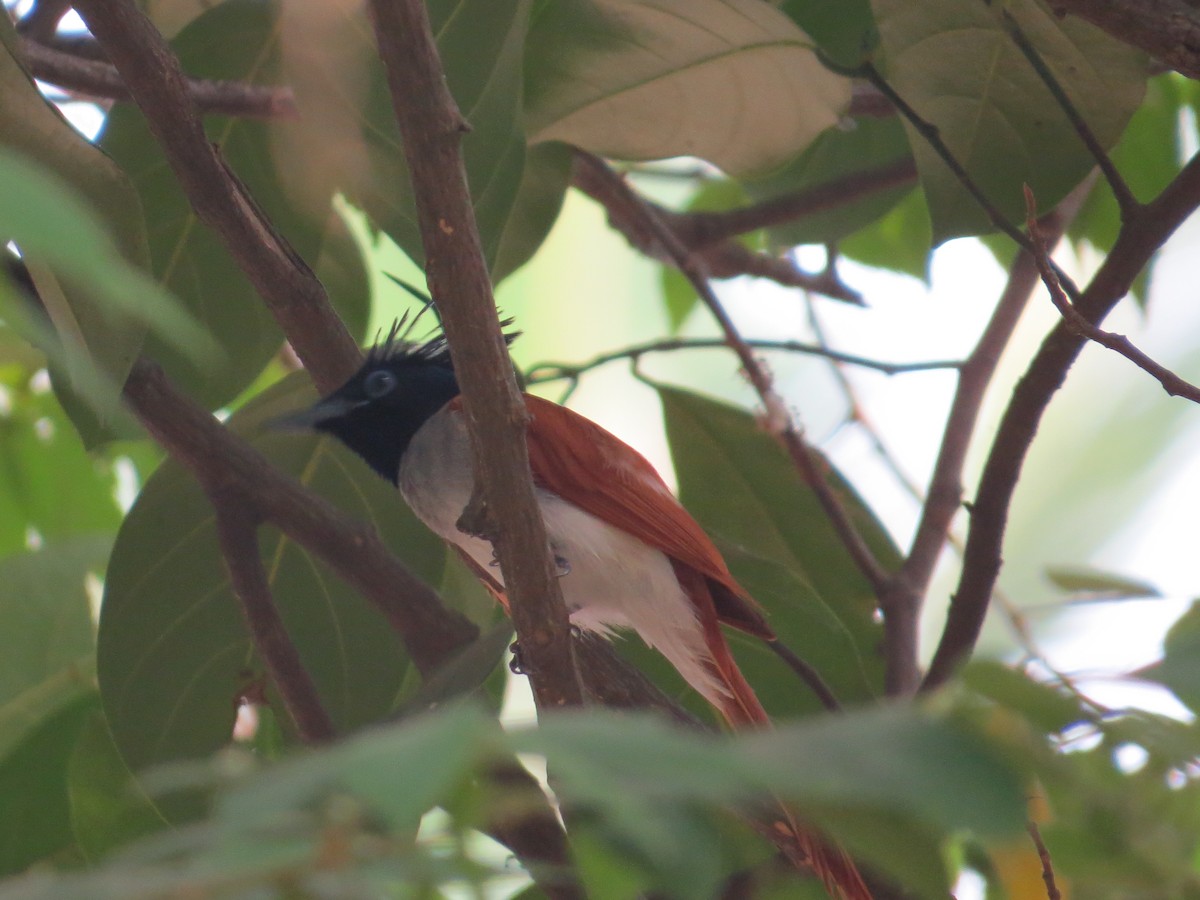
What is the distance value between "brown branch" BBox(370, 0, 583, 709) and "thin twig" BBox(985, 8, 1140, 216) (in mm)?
844

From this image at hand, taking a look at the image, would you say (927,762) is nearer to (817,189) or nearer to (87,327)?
(87,327)

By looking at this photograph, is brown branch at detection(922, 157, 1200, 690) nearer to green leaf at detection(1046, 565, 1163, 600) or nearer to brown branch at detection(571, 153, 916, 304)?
green leaf at detection(1046, 565, 1163, 600)

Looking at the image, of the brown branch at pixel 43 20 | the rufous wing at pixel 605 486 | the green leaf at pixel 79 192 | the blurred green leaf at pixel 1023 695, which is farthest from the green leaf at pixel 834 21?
the blurred green leaf at pixel 1023 695

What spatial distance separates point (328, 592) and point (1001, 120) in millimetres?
1343

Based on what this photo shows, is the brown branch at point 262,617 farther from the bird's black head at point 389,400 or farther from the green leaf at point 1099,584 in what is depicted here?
the green leaf at point 1099,584

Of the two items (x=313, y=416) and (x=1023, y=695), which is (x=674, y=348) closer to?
(x=313, y=416)

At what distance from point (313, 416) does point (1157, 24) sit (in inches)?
55.7

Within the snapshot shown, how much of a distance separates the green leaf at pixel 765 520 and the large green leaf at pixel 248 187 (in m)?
0.75

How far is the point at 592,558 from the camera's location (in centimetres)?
232

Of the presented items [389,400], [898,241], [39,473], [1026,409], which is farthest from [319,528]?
[898,241]

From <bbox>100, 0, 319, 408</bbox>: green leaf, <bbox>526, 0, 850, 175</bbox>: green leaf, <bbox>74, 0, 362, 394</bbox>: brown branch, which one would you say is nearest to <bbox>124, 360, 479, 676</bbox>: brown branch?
<bbox>100, 0, 319, 408</bbox>: green leaf

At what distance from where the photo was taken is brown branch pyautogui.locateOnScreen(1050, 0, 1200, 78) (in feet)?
4.80

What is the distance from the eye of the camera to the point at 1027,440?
1.78 metres

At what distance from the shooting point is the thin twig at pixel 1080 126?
5.39ft
